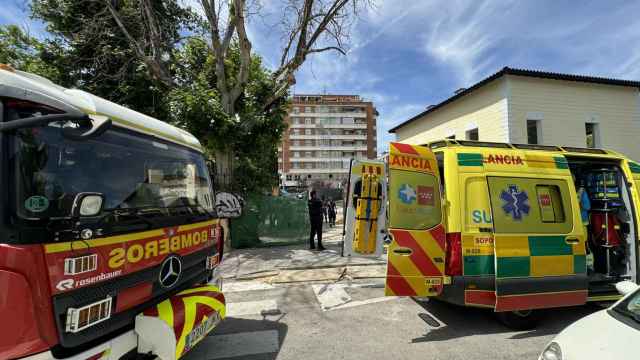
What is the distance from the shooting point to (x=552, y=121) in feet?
42.5

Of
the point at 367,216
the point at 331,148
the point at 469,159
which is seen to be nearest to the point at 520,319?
the point at 469,159

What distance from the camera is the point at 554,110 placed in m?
13.0

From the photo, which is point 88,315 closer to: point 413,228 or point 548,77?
point 413,228

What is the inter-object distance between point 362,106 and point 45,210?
7573 cm

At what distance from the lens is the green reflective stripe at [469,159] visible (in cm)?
407

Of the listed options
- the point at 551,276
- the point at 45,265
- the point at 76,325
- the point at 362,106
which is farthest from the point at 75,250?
the point at 362,106

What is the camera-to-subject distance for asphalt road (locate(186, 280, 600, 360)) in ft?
11.8

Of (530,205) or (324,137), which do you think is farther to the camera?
(324,137)

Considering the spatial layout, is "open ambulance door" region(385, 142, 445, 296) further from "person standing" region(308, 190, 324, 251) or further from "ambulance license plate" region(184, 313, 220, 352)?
"person standing" region(308, 190, 324, 251)

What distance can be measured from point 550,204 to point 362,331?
309cm

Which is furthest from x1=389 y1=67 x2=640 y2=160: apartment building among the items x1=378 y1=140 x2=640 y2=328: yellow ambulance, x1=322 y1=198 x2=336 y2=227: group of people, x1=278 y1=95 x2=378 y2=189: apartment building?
x1=278 y1=95 x2=378 y2=189: apartment building

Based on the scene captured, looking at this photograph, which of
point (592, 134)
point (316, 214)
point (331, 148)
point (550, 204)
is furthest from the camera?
point (331, 148)

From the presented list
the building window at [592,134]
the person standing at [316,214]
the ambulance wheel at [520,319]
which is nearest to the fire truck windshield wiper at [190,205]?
the ambulance wheel at [520,319]

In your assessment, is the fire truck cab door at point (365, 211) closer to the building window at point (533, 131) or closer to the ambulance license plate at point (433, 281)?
the ambulance license plate at point (433, 281)
